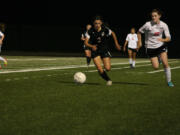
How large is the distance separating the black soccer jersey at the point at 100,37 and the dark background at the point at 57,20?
3537cm

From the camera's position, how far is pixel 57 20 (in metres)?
48.1

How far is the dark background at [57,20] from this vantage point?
46.9 metres

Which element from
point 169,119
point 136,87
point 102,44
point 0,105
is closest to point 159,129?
point 169,119

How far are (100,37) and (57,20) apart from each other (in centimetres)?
3788

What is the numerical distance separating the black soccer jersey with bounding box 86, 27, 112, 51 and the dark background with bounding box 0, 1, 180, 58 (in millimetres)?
35373

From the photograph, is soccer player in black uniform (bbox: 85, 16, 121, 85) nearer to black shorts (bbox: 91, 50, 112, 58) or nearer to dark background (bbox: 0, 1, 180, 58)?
black shorts (bbox: 91, 50, 112, 58)

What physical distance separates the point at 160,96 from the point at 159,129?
11.4ft

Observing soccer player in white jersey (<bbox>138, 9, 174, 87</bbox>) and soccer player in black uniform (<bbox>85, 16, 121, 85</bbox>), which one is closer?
soccer player in white jersey (<bbox>138, 9, 174, 87</bbox>)

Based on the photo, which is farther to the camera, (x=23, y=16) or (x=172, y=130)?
(x=23, y=16)

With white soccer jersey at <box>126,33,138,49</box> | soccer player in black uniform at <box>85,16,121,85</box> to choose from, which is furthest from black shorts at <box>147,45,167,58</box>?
white soccer jersey at <box>126,33,138,49</box>

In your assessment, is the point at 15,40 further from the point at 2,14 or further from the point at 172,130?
the point at 172,130

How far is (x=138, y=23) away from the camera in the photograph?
4659cm

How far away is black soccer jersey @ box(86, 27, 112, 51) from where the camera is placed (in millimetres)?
10781

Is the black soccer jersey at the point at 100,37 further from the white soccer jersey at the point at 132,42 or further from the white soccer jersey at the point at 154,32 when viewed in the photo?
the white soccer jersey at the point at 132,42
